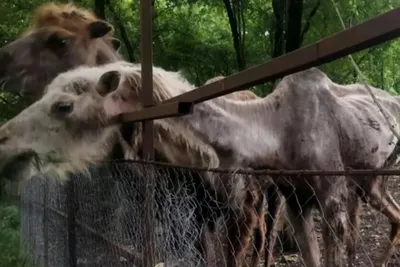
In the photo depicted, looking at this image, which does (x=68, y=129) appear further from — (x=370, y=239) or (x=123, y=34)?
(x=123, y=34)

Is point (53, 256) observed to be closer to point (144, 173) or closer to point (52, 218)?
point (52, 218)

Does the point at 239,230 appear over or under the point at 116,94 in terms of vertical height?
under

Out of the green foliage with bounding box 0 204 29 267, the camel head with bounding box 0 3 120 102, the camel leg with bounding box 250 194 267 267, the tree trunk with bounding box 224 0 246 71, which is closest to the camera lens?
the camel leg with bounding box 250 194 267 267

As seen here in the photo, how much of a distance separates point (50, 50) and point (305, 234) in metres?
3.15

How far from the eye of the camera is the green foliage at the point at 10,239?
5.89 metres

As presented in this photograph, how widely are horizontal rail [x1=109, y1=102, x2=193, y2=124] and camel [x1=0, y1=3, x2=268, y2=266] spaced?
2490 mm

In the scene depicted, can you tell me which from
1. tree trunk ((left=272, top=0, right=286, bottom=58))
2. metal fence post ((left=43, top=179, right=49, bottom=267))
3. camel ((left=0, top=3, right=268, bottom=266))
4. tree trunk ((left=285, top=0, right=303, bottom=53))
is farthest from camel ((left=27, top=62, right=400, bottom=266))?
tree trunk ((left=272, top=0, right=286, bottom=58))

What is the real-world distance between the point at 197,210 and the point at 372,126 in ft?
8.58

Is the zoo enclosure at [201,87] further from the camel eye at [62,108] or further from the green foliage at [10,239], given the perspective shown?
the green foliage at [10,239]

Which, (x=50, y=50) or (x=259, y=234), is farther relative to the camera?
(x=50, y=50)

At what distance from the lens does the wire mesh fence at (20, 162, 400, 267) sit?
3.53m

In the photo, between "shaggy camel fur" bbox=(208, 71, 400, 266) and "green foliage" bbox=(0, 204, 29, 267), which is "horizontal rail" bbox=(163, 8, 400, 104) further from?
"green foliage" bbox=(0, 204, 29, 267)

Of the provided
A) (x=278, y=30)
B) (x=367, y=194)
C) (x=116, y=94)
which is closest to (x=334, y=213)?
(x=367, y=194)

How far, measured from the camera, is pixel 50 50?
6.36m
